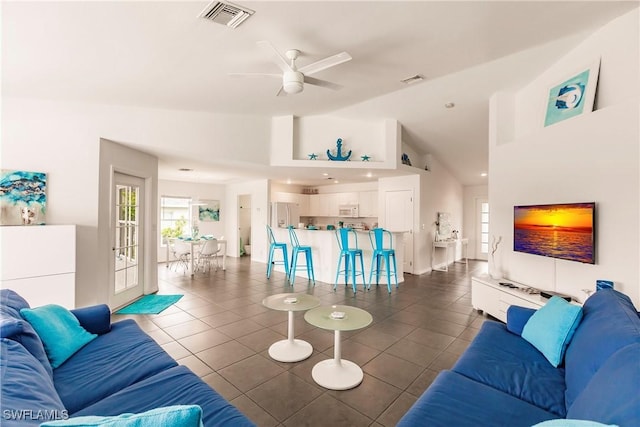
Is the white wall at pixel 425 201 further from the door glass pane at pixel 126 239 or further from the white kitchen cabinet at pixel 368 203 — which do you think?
the door glass pane at pixel 126 239

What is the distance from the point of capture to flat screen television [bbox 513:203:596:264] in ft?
9.07

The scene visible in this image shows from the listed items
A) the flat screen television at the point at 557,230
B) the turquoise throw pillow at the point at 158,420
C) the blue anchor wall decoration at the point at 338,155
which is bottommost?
the turquoise throw pillow at the point at 158,420

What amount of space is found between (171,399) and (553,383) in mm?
2205

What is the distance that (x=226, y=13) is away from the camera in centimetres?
237

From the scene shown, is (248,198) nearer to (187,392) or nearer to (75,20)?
(75,20)

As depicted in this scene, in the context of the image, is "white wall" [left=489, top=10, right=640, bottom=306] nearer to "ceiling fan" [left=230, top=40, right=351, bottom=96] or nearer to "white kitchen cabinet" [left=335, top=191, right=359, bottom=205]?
"ceiling fan" [left=230, top=40, right=351, bottom=96]

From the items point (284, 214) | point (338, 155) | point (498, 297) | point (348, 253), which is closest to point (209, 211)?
point (284, 214)

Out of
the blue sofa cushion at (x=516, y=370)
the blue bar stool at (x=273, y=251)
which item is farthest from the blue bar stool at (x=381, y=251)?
the blue sofa cushion at (x=516, y=370)

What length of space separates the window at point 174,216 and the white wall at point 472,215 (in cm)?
906

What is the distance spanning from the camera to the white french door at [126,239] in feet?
13.7

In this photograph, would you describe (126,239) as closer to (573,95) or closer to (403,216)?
(403,216)

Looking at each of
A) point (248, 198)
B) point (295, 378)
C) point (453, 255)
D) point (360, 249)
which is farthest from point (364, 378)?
point (248, 198)

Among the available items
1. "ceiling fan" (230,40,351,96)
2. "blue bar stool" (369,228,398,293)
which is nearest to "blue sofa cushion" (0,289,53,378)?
"ceiling fan" (230,40,351,96)

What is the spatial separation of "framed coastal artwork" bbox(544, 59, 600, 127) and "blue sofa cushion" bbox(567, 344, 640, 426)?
116 inches
